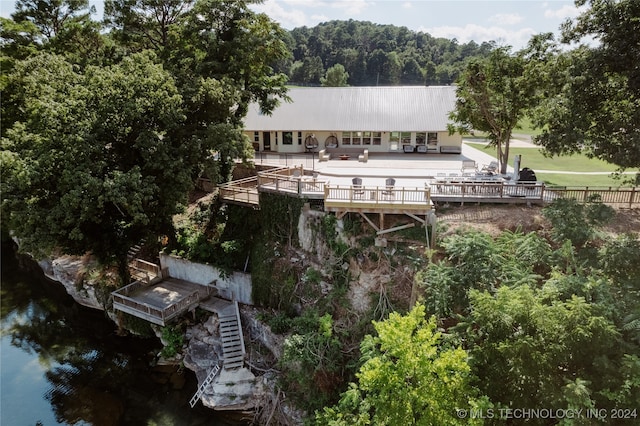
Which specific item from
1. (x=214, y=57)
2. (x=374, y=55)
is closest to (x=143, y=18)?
(x=214, y=57)

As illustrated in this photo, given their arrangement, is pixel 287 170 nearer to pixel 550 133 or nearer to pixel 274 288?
pixel 274 288

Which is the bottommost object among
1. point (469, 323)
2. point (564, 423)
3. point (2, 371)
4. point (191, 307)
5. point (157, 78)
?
point (2, 371)

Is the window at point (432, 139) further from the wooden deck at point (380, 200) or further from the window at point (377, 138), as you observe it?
the wooden deck at point (380, 200)

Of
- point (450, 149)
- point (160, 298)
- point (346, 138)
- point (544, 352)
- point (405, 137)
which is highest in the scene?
point (405, 137)

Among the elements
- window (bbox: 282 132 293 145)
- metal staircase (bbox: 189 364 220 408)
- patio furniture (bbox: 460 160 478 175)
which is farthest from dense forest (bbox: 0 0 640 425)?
window (bbox: 282 132 293 145)

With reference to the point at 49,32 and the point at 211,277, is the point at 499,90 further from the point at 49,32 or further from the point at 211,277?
the point at 49,32

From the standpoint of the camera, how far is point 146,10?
25.0 metres

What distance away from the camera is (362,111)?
105 feet

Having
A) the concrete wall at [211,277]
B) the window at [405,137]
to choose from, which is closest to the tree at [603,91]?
the window at [405,137]

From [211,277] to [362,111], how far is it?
59.9ft

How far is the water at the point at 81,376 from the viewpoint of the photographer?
17094mm

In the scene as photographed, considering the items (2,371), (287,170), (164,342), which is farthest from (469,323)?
(2,371)

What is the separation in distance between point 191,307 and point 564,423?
621 inches

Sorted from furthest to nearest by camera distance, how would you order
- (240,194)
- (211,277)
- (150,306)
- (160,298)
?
1. (240,194)
2. (211,277)
3. (160,298)
4. (150,306)
